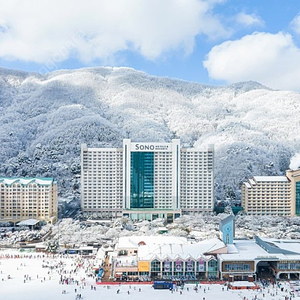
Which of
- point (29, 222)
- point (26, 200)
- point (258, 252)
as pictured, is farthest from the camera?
point (26, 200)

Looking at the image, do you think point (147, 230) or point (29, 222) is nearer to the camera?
point (147, 230)

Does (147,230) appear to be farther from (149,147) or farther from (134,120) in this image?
(134,120)

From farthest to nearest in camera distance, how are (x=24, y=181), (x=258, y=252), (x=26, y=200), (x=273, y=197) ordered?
(x=273, y=197) → (x=24, y=181) → (x=26, y=200) → (x=258, y=252)

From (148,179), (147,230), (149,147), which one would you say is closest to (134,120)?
(149,147)

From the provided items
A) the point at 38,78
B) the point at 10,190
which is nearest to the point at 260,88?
the point at 38,78

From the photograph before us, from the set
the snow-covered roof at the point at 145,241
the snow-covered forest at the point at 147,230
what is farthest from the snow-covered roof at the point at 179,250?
the snow-covered forest at the point at 147,230

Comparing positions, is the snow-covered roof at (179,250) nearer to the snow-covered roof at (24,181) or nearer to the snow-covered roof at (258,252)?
the snow-covered roof at (258,252)

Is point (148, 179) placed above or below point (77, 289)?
above
